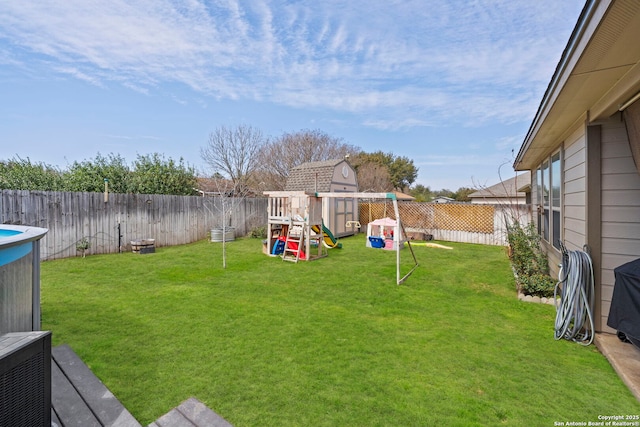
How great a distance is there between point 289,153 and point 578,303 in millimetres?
20124

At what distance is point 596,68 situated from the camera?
2238mm

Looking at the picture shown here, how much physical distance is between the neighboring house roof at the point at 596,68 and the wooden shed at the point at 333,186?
28.1 feet

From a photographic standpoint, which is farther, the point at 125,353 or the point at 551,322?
the point at 551,322

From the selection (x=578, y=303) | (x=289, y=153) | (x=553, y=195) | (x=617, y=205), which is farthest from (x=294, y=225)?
(x=289, y=153)

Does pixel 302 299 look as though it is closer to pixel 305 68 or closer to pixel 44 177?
pixel 44 177

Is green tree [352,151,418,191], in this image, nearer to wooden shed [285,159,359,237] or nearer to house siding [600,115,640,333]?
wooden shed [285,159,359,237]

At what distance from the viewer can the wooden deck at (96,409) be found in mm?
1867

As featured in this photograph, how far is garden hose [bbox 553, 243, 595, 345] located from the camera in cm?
314

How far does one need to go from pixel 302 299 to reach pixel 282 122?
773 inches

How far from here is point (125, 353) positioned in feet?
9.45

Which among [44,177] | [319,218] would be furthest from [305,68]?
[44,177]

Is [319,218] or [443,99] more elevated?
[443,99]

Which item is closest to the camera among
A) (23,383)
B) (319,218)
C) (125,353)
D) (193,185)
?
(23,383)

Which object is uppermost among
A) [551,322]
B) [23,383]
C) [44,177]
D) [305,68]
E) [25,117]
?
[305,68]
